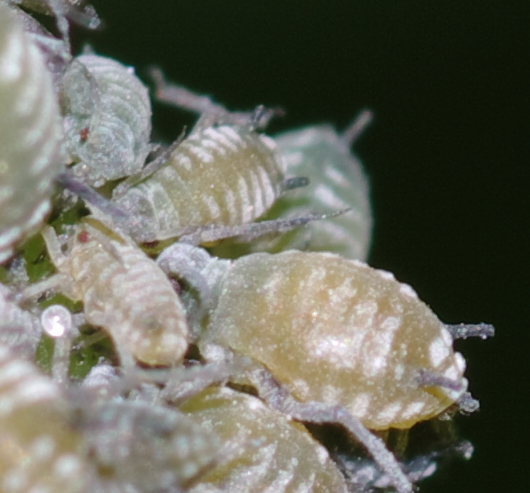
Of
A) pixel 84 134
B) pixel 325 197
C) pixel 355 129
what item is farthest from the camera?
pixel 355 129

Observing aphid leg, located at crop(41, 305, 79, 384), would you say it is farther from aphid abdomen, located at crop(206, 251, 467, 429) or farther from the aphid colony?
aphid abdomen, located at crop(206, 251, 467, 429)

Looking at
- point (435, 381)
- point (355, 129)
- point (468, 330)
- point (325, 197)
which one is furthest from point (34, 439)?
point (355, 129)

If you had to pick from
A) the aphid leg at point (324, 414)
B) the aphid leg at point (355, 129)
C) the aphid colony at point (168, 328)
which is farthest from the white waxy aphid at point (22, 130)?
the aphid leg at point (355, 129)

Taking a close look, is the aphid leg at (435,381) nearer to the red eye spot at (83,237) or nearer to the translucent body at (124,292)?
the translucent body at (124,292)

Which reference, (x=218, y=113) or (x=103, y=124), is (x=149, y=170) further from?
(x=218, y=113)

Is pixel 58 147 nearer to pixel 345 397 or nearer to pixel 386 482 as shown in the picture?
pixel 345 397

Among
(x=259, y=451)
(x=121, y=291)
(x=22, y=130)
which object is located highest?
(x=22, y=130)

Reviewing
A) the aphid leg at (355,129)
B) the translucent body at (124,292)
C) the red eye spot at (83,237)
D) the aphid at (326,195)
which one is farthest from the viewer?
the aphid leg at (355,129)
